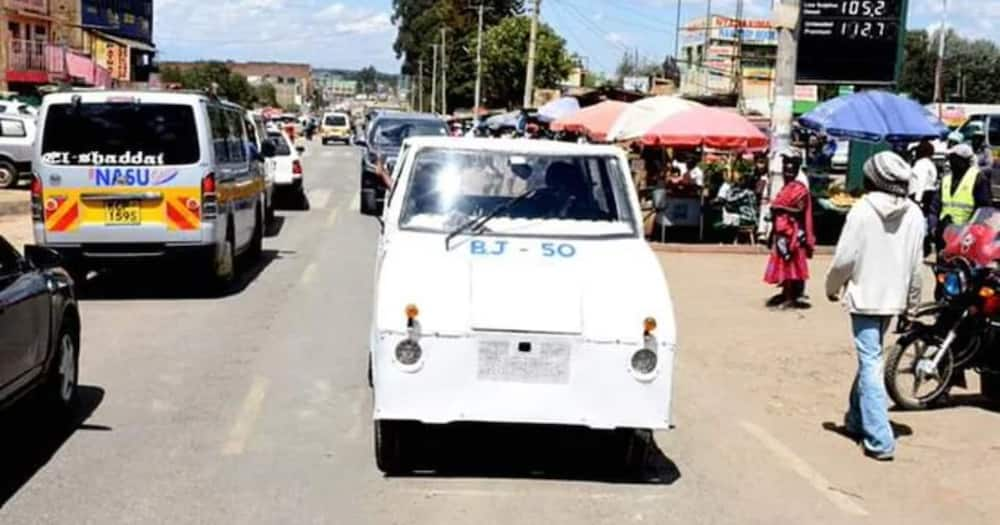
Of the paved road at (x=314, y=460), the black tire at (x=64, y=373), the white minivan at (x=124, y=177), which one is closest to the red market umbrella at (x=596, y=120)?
the white minivan at (x=124, y=177)

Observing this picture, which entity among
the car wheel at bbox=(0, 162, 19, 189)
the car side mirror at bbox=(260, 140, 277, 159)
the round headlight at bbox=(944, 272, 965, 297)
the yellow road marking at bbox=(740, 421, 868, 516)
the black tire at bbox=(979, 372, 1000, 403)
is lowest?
→ the car wheel at bbox=(0, 162, 19, 189)

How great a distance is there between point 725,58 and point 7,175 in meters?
59.9

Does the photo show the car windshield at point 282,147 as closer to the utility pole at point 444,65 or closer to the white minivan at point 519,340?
the white minivan at point 519,340

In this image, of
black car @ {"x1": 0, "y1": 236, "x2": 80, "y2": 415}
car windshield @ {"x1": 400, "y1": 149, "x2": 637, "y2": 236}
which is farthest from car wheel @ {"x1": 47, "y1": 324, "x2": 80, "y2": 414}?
car windshield @ {"x1": 400, "y1": 149, "x2": 637, "y2": 236}

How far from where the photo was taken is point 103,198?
40.6ft

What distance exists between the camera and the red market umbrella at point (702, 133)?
1934cm

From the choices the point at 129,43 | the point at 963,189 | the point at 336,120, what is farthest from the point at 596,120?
the point at 129,43

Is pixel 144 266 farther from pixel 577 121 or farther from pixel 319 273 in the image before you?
pixel 577 121

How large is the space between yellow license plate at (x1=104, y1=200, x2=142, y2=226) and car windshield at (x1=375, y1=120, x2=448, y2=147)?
11197 millimetres

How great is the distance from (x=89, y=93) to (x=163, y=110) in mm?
743

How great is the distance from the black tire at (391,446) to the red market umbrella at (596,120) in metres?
17.0

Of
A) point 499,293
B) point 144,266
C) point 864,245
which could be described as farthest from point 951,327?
point 144,266

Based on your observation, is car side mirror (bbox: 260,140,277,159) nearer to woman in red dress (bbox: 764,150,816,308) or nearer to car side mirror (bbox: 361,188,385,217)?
car side mirror (bbox: 361,188,385,217)

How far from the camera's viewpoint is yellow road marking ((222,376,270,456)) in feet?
23.5
